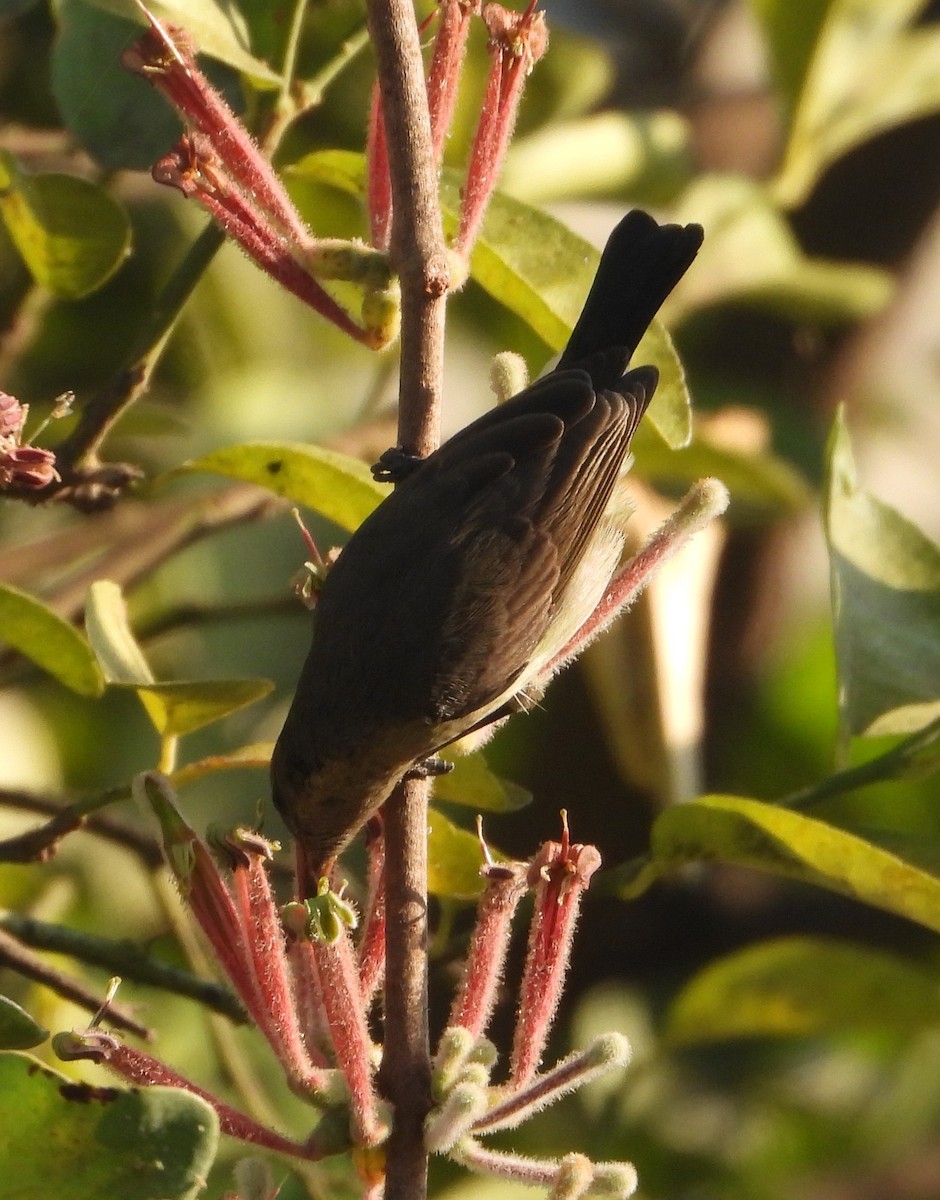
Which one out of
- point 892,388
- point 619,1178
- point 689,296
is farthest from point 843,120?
point 619,1178

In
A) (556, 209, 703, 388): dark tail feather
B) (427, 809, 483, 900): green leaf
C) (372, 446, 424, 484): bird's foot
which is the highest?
(556, 209, 703, 388): dark tail feather

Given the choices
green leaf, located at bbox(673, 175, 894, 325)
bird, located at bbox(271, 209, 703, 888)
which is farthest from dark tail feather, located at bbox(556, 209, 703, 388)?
green leaf, located at bbox(673, 175, 894, 325)

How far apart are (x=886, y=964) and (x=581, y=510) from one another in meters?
0.77

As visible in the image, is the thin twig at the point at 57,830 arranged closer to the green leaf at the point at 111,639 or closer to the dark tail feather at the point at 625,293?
the green leaf at the point at 111,639

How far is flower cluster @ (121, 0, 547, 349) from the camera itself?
45.3 inches

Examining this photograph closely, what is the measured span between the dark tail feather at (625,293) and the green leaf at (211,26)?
0.38 meters

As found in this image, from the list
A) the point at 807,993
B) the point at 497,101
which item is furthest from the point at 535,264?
the point at 807,993

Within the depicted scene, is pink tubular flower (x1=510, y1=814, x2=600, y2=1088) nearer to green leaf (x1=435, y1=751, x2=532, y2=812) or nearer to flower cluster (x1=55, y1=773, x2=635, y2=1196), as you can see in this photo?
flower cluster (x1=55, y1=773, x2=635, y2=1196)

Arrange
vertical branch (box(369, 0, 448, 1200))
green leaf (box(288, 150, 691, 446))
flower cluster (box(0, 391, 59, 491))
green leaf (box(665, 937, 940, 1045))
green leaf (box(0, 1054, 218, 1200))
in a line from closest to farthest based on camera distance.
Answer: green leaf (box(0, 1054, 218, 1200)) → vertical branch (box(369, 0, 448, 1200)) → flower cluster (box(0, 391, 59, 491)) → green leaf (box(288, 150, 691, 446)) → green leaf (box(665, 937, 940, 1045))

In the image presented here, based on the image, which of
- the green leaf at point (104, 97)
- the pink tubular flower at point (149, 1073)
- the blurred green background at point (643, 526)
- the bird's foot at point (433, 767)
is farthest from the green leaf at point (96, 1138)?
the green leaf at point (104, 97)

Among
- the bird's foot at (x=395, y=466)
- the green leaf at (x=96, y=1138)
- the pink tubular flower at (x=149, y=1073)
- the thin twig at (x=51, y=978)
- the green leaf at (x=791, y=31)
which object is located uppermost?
the green leaf at (x=791, y=31)

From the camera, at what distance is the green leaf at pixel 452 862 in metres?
1.29

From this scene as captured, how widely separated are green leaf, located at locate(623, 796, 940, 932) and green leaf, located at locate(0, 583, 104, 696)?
1.65 feet

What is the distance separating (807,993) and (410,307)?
120 cm
